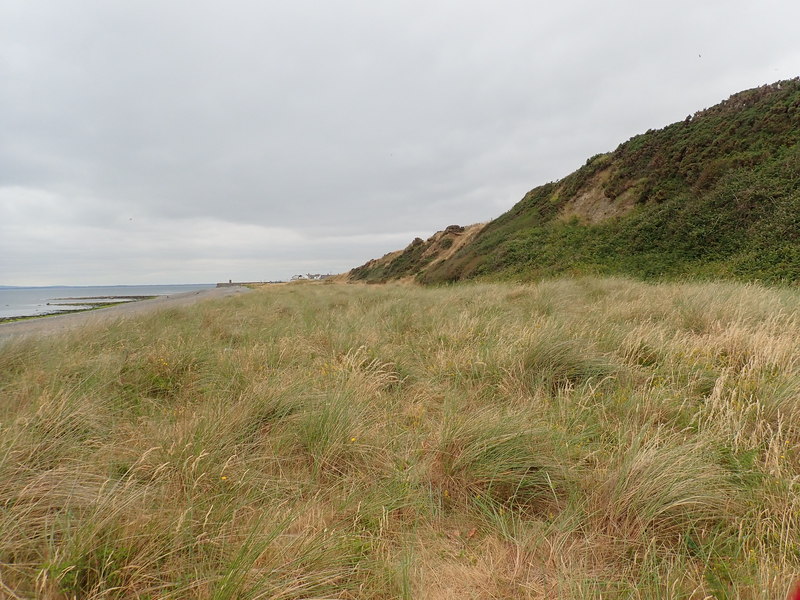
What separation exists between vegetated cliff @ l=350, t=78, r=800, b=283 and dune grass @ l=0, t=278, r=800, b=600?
11694mm

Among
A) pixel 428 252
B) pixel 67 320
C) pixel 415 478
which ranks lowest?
pixel 415 478

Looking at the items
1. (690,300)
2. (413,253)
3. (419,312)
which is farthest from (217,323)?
(413,253)

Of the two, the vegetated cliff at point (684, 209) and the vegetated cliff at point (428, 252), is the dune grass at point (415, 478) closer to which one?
the vegetated cliff at point (684, 209)

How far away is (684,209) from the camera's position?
618 inches

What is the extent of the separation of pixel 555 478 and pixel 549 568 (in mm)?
602

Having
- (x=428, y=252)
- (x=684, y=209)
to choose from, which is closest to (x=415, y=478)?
(x=684, y=209)

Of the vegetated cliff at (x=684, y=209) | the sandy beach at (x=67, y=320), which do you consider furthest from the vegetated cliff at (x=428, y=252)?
the sandy beach at (x=67, y=320)

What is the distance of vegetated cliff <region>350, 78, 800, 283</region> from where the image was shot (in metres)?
12.6

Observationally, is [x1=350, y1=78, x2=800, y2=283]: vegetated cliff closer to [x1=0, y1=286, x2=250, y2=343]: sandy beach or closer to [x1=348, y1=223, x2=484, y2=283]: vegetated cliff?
[x1=348, y1=223, x2=484, y2=283]: vegetated cliff

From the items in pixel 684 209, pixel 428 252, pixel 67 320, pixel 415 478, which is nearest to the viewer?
pixel 415 478

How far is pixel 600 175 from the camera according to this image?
2342cm

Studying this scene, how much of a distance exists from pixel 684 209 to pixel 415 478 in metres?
19.0

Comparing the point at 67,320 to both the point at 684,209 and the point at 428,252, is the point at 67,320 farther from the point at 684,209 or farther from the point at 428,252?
the point at 428,252

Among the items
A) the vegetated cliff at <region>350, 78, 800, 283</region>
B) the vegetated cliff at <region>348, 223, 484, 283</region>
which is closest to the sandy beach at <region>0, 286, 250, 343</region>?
the vegetated cliff at <region>350, 78, 800, 283</region>
